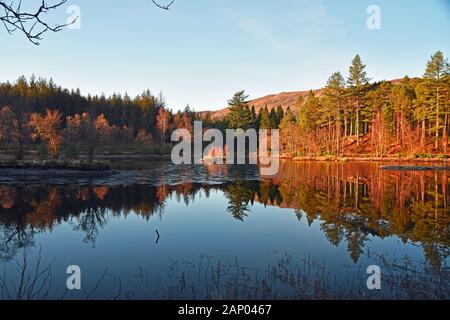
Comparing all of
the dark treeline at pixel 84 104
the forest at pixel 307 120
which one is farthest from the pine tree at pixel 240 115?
the dark treeline at pixel 84 104

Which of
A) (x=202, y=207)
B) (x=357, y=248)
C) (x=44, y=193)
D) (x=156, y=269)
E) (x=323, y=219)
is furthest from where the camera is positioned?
(x=44, y=193)

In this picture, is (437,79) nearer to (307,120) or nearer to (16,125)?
(307,120)

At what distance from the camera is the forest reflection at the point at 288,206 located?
440 inches

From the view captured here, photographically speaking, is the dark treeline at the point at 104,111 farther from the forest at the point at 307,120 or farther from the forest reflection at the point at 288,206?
the forest reflection at the point at 288,206

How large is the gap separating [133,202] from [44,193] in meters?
7.16

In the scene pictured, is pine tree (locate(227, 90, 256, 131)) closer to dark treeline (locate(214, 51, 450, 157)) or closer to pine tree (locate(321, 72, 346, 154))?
dark treeline (locate(214, 51, 450, 157))

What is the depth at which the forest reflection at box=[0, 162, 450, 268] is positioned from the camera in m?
11.2

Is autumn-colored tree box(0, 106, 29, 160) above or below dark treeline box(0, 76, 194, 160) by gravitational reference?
below

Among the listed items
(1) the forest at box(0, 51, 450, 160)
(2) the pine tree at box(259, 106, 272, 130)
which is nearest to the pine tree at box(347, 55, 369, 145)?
(1) the forest at box(0, 51, 450, 160)

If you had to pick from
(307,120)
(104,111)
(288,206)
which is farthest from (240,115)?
(288,206)

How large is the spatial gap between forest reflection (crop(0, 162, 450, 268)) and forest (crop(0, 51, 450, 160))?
19415 mm

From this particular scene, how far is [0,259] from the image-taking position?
28.9ft
